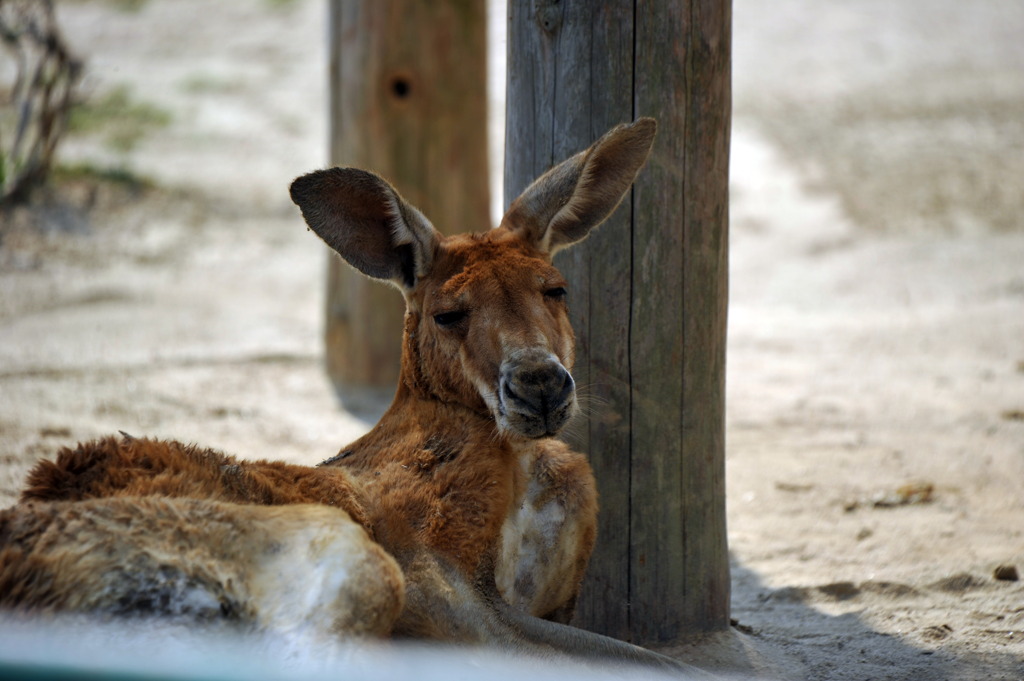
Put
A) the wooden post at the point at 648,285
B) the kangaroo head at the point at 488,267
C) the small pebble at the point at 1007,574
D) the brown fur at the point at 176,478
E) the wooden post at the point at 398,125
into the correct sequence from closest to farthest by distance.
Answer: the brown fur at the point at 176,478
the kangaroo head at the point at 488,267
the wooden post at the point at 648,285
the small pebble at the point at 1007,574
the wooden post at the point at 398,125

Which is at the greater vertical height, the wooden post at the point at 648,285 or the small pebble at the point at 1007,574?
the wooden post at the point at 648,285

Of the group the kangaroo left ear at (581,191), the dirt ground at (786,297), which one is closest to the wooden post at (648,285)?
the kangaroo left ear at (581,191)

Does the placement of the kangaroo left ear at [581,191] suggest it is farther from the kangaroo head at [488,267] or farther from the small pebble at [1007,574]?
the small pebble at [1007,574]

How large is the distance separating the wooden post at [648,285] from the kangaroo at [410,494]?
21cm

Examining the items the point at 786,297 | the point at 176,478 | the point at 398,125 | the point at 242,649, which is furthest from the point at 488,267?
the point at 786,297

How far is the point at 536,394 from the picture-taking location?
3584 mm

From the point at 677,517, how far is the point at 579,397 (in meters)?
0.63

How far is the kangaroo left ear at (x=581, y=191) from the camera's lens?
3.92 metres

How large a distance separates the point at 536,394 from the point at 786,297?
8.29m

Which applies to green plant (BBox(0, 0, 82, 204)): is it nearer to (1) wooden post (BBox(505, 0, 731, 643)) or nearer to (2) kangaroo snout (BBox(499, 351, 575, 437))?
(1) wooden post (BBox(505, 0, 731, 643))

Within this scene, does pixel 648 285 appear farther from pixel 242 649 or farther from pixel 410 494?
pixel 242 649

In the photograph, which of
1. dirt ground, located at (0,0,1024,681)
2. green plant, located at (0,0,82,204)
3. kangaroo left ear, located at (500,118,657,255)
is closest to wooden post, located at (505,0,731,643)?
kangaroo left ear, located at (500,118,657,255)

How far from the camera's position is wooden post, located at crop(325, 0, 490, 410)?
8.19 m

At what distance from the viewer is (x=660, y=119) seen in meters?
4.15
